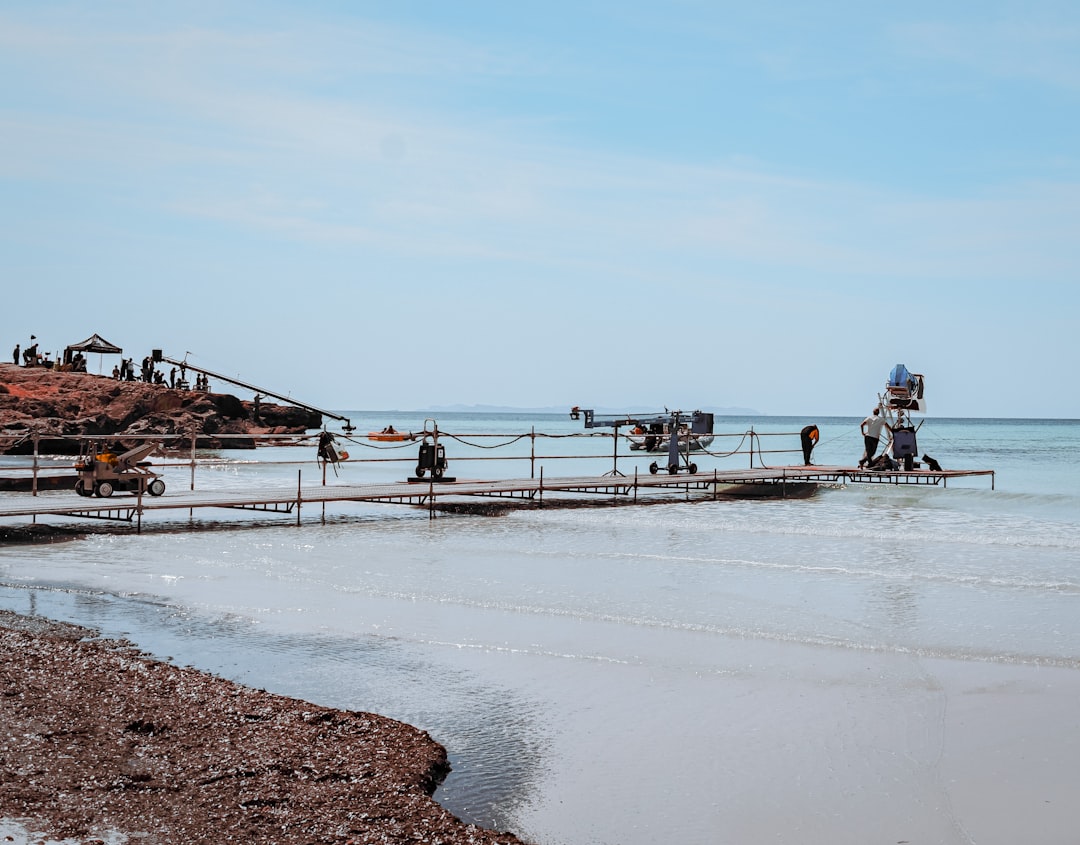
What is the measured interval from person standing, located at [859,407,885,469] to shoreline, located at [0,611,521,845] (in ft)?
73.9

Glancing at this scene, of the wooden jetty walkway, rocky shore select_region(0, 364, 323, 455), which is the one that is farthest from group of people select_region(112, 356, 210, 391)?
the wooden jetty walkway

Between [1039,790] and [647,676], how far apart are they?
10.3 feet

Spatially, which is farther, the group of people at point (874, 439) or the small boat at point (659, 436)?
the group of people at point (874, 439)

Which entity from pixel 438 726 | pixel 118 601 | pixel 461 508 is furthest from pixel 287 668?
pixel 461 508

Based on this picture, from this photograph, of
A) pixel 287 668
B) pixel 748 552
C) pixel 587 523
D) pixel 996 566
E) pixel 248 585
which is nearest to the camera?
pixel 287 668

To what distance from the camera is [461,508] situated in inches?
832

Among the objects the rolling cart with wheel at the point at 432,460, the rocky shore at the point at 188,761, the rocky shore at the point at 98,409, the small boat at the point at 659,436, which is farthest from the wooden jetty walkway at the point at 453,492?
the rocky shore at the point at 98,409

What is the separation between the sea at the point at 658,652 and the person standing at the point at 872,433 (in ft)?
26.5

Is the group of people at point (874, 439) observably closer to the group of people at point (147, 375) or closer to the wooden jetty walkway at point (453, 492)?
the wooden jetty walkway at point (453, 492)

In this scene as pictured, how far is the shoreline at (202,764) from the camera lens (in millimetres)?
4664

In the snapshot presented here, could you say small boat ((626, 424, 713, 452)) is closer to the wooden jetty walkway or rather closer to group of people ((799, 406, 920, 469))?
the wooden jetty walkway

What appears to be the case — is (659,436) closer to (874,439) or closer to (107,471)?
(874,439)

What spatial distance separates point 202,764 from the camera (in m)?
5.42

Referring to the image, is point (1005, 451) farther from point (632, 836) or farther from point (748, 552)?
point (632, 836)
